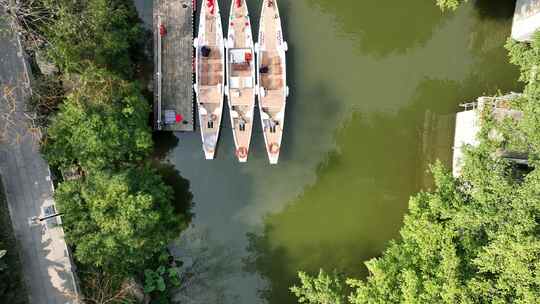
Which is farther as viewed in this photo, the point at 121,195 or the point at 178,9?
the point at 178,9

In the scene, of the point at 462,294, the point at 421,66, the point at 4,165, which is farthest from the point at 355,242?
the point at 4,165

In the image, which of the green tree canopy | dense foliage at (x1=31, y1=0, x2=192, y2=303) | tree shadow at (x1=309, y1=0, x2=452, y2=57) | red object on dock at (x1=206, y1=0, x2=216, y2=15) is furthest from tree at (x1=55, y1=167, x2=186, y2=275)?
tree shadow at (x1=309, y1=0, x2=452, y2=57)

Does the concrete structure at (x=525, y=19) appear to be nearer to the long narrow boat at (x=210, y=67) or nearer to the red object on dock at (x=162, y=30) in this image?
the long narrow boat at (x=210, y=67)

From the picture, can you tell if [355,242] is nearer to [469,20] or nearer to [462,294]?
[462,294]

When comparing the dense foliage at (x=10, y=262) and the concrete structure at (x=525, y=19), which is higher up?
the concrete structure at (x=525, y=19)

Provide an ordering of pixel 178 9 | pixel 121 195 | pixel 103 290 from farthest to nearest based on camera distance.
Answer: pixel 178 9
pixel 103 290
pixel 121 195

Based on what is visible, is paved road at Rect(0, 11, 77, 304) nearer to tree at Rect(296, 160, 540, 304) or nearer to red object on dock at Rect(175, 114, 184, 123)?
red object on dock at Rect(175, 114, 184, 123)

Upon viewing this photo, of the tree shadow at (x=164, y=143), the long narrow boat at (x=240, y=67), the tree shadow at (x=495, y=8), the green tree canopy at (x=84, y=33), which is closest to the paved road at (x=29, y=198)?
the green tree canopy at (x=84, y=33)

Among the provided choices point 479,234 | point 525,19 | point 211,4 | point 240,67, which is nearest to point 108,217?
point 240,67
